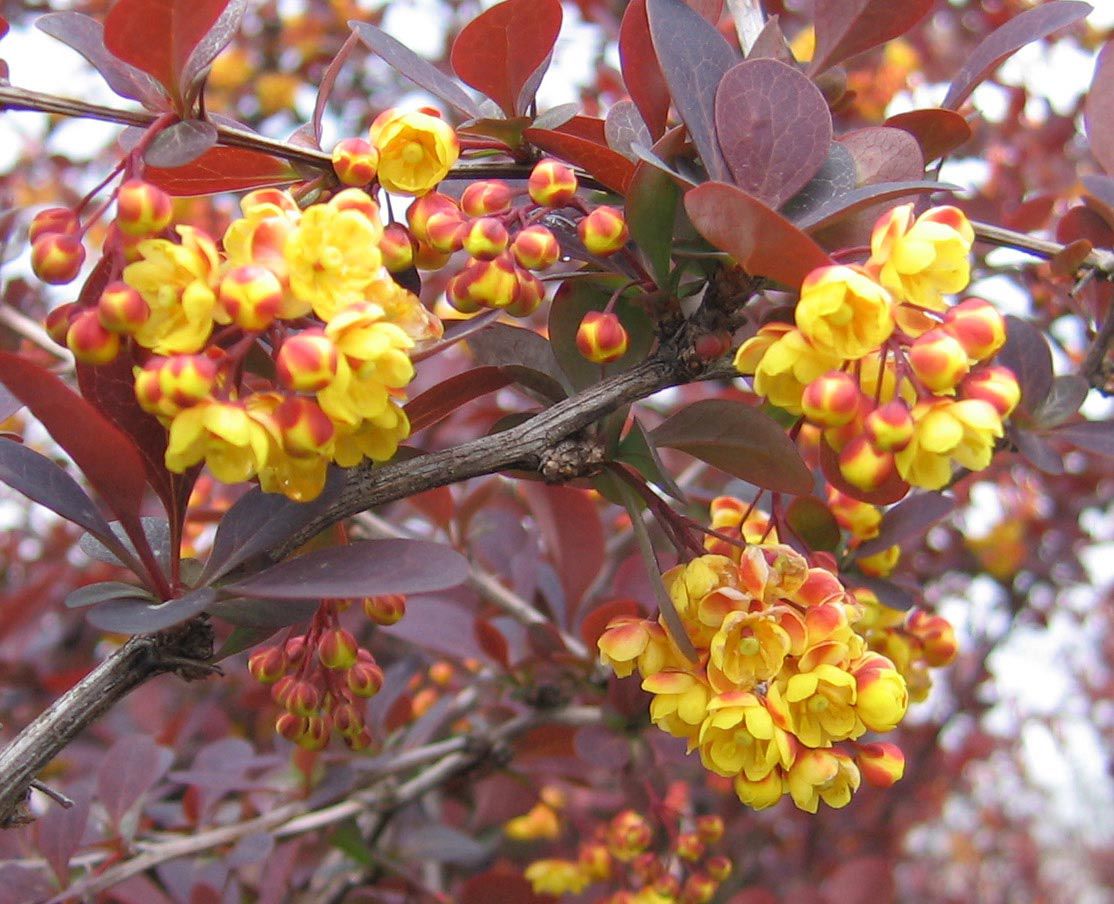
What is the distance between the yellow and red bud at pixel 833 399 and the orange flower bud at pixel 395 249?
357 mm

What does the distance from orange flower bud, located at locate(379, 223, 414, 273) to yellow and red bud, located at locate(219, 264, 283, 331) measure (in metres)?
0.13

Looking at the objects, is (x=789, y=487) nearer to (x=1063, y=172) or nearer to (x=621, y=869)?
(x=621, y=869)

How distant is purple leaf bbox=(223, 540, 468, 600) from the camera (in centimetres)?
81

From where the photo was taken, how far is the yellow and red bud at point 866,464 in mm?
794

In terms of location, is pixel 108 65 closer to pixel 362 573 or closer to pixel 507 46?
pixel 507 46

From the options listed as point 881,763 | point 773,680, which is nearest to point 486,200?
point 773,680

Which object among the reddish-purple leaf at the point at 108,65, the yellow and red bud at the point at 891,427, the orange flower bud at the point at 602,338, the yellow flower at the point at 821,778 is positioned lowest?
the yellow flower at the point at 821,778

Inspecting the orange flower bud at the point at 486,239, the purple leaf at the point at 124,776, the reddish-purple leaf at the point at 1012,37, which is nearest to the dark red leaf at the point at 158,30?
the orange flower bud at the point at 486,239

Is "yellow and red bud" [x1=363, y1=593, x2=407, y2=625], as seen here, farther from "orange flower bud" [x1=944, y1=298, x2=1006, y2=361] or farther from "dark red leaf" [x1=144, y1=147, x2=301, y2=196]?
"orange flower bud" [x1=944, y1=298, x2=1006, y2=361]

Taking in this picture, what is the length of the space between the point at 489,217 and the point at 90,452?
39 centimetres

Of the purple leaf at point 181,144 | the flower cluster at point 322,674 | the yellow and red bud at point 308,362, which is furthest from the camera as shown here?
the flower cluster at point 322,674

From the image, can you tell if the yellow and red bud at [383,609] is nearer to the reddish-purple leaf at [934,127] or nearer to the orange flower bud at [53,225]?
the orange flower bud at [53,225]

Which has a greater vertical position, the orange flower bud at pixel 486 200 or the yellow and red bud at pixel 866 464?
the orange flower bud at pixel 486 200

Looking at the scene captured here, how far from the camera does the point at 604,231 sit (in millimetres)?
889
